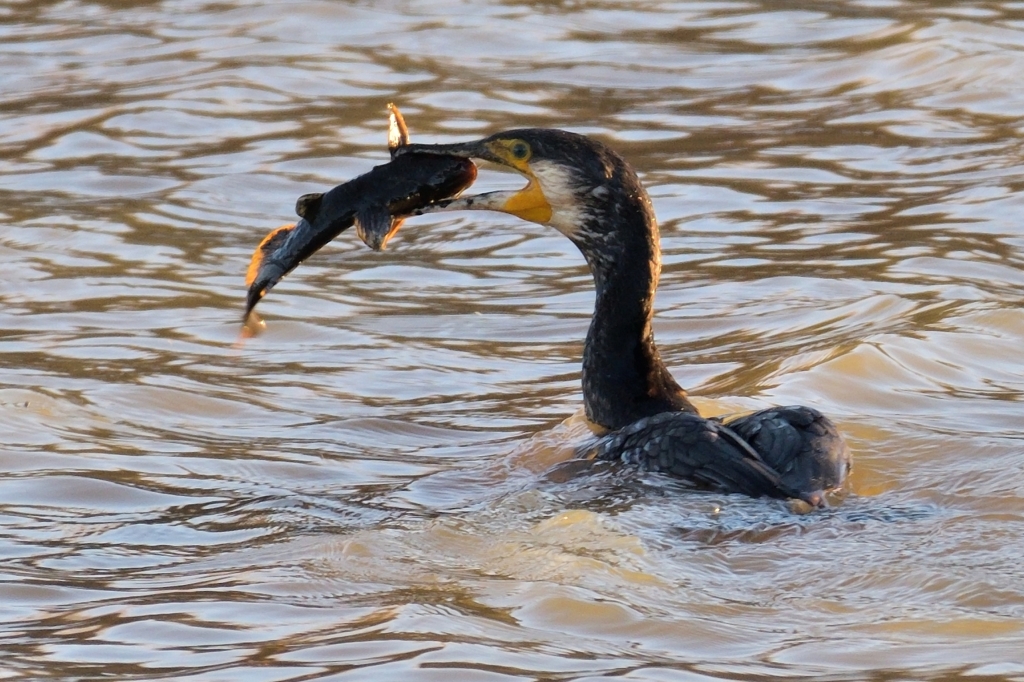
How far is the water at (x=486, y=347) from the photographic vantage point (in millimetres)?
4648

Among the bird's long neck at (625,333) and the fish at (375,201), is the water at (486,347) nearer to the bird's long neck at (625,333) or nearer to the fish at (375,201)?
the bird's long neck at (625,333)

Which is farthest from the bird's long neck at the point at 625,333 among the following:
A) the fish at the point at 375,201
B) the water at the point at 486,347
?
the fish at the point at 375,201

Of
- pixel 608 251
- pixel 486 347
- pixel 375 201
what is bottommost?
pixel 486 347

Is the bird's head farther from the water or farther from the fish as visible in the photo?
the water

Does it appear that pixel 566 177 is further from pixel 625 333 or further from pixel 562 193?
pixel 625 333

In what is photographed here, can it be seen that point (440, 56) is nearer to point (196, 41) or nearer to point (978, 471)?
point (196, 41)

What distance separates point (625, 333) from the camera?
6.35m

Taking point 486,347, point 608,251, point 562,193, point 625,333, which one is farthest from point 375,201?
point 486,347

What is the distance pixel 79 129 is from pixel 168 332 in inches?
157

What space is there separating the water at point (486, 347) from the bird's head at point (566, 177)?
2.86ft

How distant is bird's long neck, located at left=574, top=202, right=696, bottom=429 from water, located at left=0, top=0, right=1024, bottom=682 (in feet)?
0.90

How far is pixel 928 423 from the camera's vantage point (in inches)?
266

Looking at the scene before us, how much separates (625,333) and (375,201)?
1.01 m

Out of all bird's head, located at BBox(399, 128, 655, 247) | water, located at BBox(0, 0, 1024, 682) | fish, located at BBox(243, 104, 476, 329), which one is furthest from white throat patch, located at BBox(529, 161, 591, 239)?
water, located at BBox(0, 0, 1024, 682)
